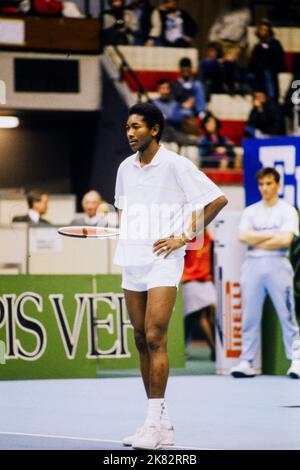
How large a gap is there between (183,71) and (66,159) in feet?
13.9

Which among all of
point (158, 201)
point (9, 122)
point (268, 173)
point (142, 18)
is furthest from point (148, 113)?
point (9, 122)

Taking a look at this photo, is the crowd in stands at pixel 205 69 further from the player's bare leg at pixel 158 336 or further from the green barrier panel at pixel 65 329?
the player's bare leg at pixel 158 336

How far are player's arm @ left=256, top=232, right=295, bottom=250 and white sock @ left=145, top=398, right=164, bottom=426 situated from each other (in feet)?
18.8

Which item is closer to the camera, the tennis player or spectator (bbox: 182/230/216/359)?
the tennis player

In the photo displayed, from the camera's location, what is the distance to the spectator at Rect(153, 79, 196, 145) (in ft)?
67.0

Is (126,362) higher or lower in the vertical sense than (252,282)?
lower

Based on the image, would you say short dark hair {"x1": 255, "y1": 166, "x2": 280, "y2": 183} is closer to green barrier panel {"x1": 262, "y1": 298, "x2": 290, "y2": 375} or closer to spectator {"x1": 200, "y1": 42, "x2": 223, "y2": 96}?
green barrier panel {"x1": 262, "y1": 298, "x2": 290, "y2": 375}

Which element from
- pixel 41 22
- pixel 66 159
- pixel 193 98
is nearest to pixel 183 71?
pixel 193 98

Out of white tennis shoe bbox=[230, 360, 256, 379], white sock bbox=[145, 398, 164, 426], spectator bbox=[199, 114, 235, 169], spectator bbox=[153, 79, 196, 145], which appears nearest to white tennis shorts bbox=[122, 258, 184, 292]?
white sock bbox=[145, 398, 164, 426]

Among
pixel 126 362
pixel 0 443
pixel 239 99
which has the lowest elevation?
pixel 126 362

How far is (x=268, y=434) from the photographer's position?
8344 millimetres

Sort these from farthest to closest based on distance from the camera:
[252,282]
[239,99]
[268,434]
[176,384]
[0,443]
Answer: [239,99]
[252,282]
[176,384]
[268,434]
[0,443]

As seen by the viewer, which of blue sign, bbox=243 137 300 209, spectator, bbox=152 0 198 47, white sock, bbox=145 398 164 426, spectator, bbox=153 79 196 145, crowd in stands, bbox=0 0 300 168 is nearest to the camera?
white sock, bbox=145 398 164 426

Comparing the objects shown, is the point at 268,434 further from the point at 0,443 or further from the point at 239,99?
the point at 239,99
